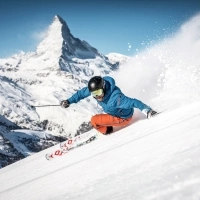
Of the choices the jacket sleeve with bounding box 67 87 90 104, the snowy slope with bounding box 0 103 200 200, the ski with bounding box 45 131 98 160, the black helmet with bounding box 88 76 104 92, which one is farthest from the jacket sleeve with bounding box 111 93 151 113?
the snowy slope with bounding box 0 103 200 200

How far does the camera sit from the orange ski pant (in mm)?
8414

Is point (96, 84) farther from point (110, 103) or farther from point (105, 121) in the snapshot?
point (105, 121)

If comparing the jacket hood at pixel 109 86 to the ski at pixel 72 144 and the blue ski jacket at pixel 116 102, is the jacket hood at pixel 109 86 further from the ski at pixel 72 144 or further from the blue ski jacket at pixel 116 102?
the ski at pixel 72 144

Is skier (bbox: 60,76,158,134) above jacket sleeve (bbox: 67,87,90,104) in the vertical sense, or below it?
below

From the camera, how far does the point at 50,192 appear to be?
4.20m

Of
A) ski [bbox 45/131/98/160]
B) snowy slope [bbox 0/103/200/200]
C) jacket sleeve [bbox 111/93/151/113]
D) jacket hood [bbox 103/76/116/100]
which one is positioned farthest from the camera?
ski [bbox 45/131/98/160]

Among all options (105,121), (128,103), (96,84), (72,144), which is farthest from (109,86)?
(72,144)

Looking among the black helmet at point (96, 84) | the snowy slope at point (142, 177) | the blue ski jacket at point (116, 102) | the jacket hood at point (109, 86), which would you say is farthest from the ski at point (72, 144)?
the snowy slope at point (142, 177)

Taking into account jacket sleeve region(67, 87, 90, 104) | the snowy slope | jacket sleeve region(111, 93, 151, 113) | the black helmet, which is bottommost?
the snowy slope

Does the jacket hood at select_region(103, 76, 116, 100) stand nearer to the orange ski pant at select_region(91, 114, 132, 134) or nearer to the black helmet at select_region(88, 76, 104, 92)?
the black helmet at select_region(88, 76, 104, 92)

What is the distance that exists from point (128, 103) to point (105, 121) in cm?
127

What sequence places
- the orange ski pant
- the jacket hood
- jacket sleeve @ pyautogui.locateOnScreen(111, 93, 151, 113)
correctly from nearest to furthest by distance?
jacket sleeve @ pyautogui.locateOnScreen(111, 93, 151, 113) → the jacket hood → the orange ski pant

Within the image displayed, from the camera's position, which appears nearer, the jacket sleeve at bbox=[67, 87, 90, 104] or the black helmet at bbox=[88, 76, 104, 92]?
the black helmet at bbox=[88, 76, 104, 92]

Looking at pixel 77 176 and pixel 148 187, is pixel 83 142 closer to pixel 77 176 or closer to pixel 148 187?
pixel 77 176
